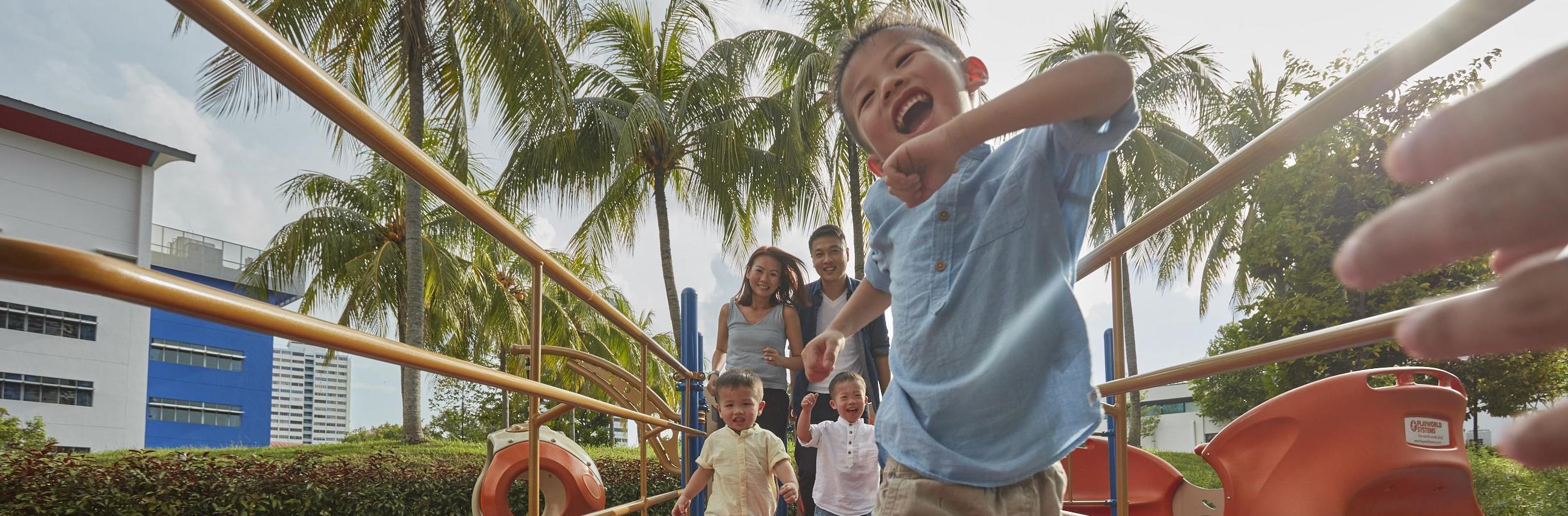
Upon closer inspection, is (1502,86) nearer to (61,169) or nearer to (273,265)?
(273,265)

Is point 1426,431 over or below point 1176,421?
over

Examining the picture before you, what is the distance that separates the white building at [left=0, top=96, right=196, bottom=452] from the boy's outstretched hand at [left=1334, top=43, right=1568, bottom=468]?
29.1 metres

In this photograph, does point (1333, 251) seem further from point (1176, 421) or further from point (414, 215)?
point (1176, 421)

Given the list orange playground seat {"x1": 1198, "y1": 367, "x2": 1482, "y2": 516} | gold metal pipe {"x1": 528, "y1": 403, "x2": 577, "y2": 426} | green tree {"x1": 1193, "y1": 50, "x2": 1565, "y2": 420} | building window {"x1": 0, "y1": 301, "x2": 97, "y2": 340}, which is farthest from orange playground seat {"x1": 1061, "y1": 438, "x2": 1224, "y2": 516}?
building window {"x1": 0, "y1": 301, "x2": 97, "y2": 340}

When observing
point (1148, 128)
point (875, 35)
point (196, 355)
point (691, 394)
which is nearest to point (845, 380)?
point (691, 394)

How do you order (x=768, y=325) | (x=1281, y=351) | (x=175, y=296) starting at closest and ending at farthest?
1. (x=175, y=296)
2. (x=1281, y=351)
3. (x=768, y=325)

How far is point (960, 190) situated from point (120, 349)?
104 feet

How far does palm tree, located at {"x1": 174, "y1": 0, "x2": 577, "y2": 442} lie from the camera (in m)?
13.2

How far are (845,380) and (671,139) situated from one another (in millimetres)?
12863

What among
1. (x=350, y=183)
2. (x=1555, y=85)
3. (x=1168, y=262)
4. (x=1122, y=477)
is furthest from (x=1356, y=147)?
(x=350, y=183)

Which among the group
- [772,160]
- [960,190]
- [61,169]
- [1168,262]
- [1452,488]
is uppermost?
[61,169]

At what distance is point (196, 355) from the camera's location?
106 ft

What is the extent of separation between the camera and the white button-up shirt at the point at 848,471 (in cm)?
416

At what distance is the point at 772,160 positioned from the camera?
16984 mm
